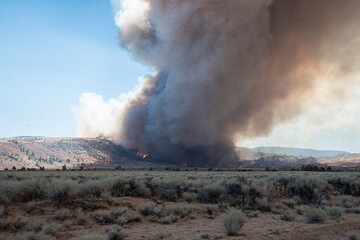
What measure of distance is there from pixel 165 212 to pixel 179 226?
1650mm

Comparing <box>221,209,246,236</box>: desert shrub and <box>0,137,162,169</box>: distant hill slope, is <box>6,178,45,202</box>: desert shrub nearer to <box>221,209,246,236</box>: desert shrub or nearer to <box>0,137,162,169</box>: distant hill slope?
<box>221,209,246,236</box>: desert shrub

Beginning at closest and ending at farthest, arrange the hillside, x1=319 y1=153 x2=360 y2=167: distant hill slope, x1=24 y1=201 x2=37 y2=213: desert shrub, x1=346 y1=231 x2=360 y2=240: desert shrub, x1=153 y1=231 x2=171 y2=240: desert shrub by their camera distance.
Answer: x1=346 y1=231 x2=360 y2=240: desert shrub
x1=153 y1=231 x2=171 y2=240: desert shrub
x1=24 y1=201 x2=37 y2=213: desert shrub
the hillside
x1=319 y1=153 x2=360 y2=167: distant hill slope

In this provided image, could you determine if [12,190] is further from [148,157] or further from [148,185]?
[148,157]

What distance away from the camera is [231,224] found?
28.3 feet

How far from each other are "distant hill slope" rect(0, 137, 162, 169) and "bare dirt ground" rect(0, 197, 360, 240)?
7656 centimetres

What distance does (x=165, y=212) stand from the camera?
11328 millimetres

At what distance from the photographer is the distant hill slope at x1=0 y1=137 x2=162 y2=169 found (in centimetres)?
8448

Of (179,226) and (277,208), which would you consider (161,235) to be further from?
(277,208)

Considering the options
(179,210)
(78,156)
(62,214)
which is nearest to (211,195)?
(179,210)

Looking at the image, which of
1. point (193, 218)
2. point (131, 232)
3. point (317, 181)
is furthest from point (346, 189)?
point (131, 232)

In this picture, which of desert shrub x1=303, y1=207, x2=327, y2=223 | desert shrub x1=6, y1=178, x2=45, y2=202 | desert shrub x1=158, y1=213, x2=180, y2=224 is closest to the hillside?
desert shrub x1=6, y1=178, x2=45, y2=202

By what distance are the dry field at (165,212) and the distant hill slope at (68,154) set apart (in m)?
73.1

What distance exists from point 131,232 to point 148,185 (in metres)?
7.40

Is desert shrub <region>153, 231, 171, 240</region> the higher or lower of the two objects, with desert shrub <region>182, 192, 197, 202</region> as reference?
lower
